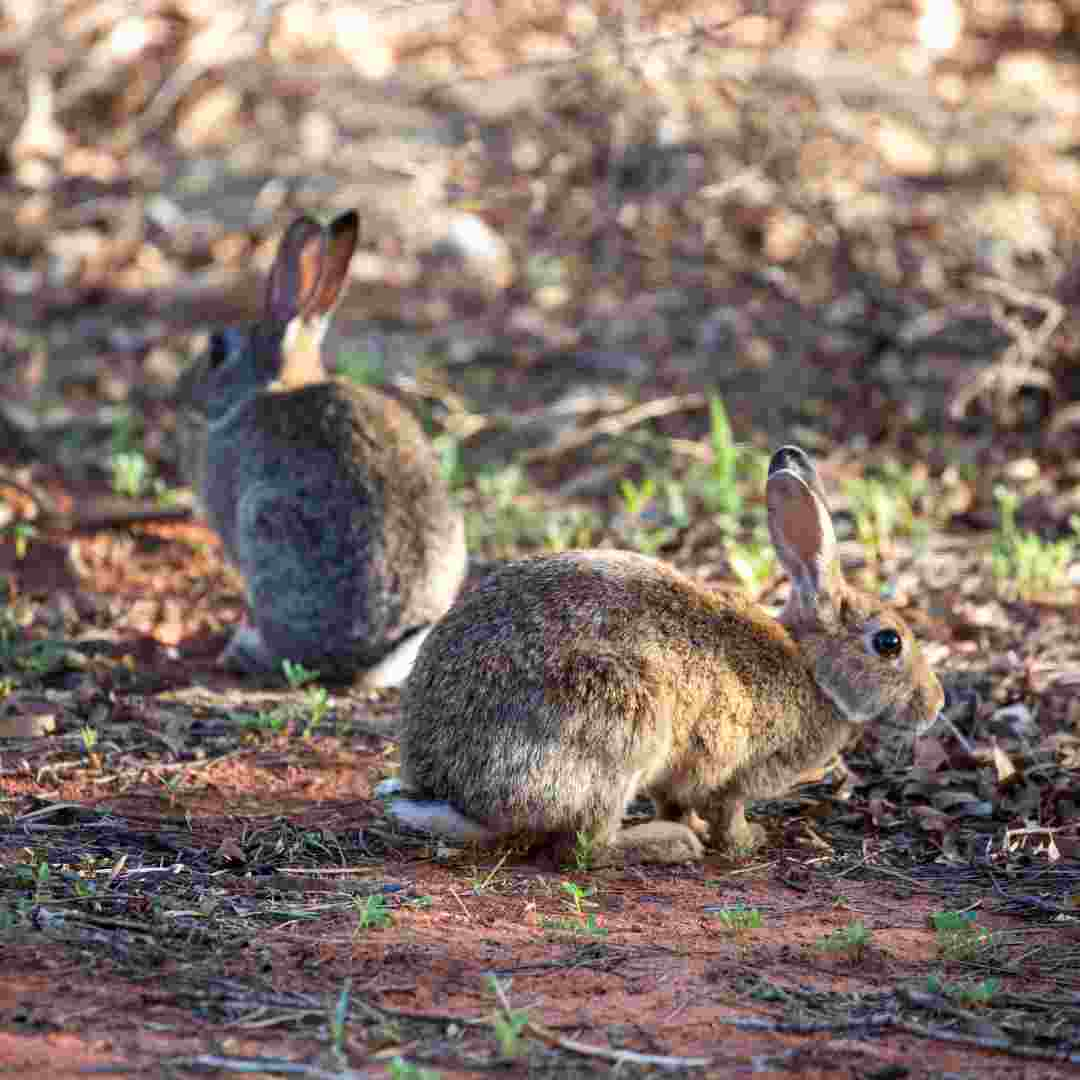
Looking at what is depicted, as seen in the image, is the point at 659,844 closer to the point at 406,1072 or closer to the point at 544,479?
the point at 406,1072

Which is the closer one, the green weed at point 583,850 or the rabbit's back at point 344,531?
the green weed at point 583,850

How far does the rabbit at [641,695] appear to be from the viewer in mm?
4609

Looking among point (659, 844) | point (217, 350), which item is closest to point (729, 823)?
point (659, 844)

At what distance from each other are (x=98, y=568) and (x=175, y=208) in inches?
178

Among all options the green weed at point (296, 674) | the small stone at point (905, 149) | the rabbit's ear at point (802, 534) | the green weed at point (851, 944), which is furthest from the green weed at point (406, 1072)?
the small stone at point (905, 149)

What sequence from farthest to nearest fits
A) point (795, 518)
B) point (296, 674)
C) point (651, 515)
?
point (651, 515) < point (296, 674) < point (795, 518)

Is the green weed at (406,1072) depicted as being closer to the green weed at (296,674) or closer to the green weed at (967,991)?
the green weed at (967,991)

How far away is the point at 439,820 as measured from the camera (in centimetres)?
465

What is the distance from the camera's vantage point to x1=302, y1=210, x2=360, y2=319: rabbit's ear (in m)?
7.68

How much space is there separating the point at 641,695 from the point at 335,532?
2.26 meters

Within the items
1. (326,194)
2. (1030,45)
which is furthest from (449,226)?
(1030,45)

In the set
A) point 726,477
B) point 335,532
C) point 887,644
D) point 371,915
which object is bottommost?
point 371,915

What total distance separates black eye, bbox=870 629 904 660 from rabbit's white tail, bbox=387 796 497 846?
1360 millimetres

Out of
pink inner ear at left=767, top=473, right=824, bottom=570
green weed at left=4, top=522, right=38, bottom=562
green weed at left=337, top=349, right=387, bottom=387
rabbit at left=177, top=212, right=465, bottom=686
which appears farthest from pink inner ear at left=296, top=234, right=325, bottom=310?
pink inner ear at left=767, top=473, right=824, bottom=570
